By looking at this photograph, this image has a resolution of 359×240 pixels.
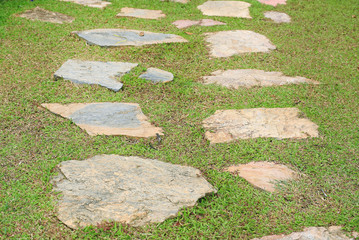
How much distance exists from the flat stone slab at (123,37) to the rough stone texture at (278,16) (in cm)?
159

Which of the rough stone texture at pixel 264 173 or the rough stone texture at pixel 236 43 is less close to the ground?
the rough stone texture at pixel 236 43

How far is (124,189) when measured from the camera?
6.28 ft

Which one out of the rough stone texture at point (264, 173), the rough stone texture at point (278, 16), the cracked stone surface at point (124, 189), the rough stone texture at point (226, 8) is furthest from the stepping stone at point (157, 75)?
the rough stone texture at point (278, 16)

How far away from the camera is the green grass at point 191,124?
1.83 m

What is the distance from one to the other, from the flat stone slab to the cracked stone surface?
1932mm

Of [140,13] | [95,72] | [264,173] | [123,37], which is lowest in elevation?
[264,173]

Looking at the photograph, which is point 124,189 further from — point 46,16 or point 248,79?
point 46,16

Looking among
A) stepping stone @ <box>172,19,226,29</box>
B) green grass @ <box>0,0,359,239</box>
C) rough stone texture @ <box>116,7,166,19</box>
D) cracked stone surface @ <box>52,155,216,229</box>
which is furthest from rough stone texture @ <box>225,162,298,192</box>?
rough stone texture @ <box>116,7,166,19</box>

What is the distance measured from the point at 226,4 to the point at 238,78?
2.47 metres

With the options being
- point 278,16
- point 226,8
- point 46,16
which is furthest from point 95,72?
point 278,16

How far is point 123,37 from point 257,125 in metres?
2.03

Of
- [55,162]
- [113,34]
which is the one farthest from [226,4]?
[55,162]

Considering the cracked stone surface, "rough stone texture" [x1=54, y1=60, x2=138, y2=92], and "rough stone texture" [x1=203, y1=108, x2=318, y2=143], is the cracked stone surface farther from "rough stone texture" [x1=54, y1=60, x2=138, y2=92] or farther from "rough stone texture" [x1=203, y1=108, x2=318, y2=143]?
"rough stone texture" [x1=54, y1=60, x2=138, y2=92]

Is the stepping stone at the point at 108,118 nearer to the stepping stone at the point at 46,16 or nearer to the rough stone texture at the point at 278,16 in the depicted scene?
the stepping stone at the point at 46,16
